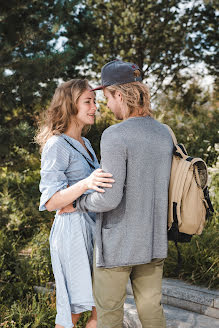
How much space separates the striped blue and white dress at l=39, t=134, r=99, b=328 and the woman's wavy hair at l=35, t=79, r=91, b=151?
95 millimetres

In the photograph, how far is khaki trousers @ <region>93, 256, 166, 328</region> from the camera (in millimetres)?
1705

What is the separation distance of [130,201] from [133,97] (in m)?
0.48

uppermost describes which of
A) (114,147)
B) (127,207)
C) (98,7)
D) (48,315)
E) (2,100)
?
(98,7)

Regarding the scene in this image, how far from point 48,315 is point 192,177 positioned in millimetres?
1963

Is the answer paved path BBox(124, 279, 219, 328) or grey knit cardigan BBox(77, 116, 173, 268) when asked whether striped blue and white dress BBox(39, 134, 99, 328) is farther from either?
paved path BBox(124, 279, 219, 328)

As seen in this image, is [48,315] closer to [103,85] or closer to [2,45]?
[103,85]

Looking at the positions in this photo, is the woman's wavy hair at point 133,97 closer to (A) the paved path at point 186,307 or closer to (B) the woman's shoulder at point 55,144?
(B) the woman's shoulder at point 55,144

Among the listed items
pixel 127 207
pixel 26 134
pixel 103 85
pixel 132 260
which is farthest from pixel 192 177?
pixel 26 134

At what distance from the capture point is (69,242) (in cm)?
207

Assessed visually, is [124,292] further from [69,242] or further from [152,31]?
[152,31]

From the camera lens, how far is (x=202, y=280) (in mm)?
3328

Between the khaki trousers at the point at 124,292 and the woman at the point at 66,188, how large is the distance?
30cm

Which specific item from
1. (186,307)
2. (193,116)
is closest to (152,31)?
(193,116)

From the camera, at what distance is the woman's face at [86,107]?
2186 mm
